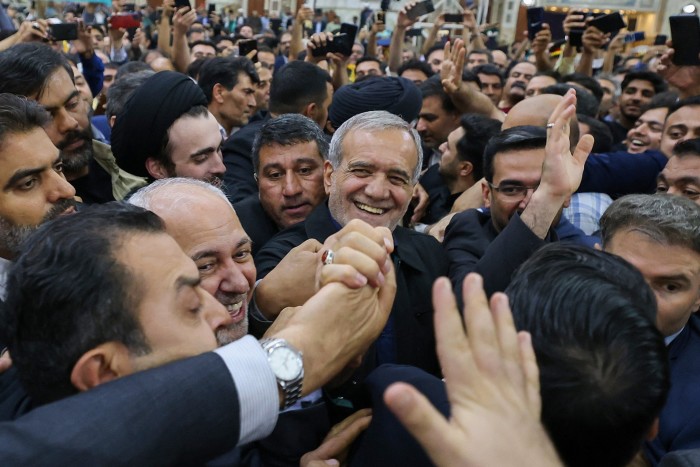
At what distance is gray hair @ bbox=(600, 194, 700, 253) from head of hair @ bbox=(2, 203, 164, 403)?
1.49m

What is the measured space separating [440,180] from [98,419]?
3.37m

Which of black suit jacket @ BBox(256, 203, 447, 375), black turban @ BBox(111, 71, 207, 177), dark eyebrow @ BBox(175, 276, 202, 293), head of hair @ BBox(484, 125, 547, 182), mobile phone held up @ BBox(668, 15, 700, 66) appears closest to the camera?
dark eyebrow @ BBox(175, 276, 202, 293)

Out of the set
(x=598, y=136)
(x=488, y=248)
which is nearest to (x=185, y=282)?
(x=488, y=248)

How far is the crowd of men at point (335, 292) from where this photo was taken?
978 mm

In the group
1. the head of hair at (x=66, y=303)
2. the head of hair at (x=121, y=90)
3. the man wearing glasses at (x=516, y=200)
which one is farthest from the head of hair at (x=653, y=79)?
the head of hair at (x=66, y=303)

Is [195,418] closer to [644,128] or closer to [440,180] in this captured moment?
[440,180]

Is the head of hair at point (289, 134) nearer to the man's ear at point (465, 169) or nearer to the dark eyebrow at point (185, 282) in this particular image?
the man's ear at point (465, 169)

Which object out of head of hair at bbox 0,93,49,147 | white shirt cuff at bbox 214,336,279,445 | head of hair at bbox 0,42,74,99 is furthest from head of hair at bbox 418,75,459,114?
white shirt cuff at bbox 214,336,279,445

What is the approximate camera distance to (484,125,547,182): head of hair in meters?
2.63

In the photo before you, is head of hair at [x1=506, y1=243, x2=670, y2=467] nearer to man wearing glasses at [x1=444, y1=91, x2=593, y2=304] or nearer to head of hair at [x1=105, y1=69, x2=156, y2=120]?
man wearing glasses at [x1=444, y1=91, x2=593, y2=304]

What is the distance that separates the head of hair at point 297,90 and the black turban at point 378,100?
39cm

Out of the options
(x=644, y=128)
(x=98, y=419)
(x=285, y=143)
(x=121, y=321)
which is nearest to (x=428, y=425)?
(x=98, y=419)

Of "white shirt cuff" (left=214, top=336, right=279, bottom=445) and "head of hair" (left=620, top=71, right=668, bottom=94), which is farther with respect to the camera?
"head of hair" (left=620, top=71, right=668, bottom=94)

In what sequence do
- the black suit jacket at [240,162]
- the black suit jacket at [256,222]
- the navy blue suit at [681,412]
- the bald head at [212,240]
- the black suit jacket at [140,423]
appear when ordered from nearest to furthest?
the black suit jacket at [140,423], the navy blue suit at [681,412], the bald head at [212,240], the black suit jacket at [256,222], the black suit jacket at [240,162]
